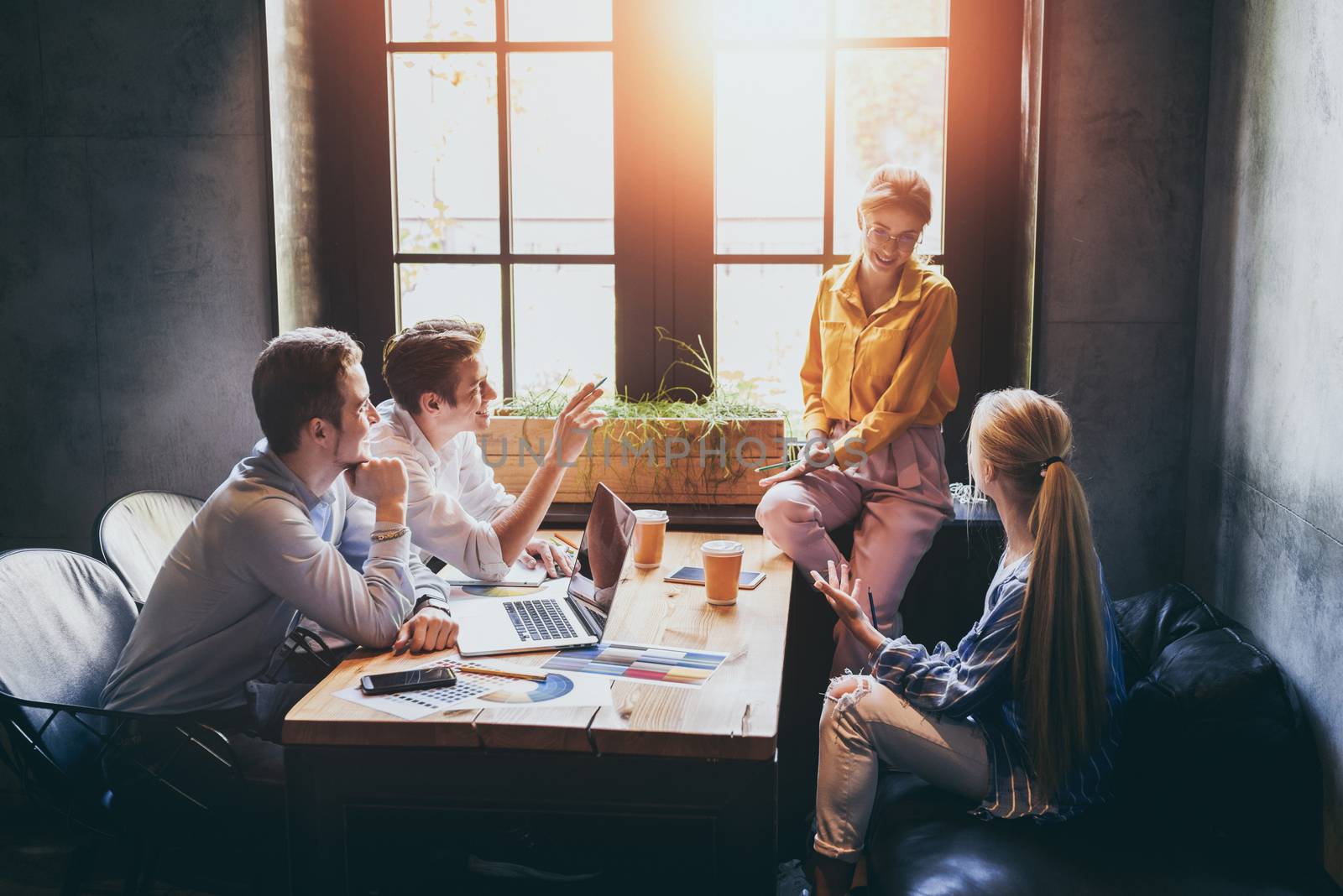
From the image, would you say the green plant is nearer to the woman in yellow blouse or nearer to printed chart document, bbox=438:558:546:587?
the woman in yellow blouse

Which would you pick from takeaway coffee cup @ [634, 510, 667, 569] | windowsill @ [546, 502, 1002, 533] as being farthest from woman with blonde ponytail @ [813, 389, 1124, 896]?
windowsill @ [546, 502, 1002, 533]

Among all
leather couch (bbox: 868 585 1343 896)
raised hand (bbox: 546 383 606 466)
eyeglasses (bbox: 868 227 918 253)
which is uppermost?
eyeglasses (bbox: 868 227 918 253)

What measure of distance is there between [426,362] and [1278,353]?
6.09ft

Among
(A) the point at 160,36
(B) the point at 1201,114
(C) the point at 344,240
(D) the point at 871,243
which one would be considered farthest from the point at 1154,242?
(A) the point at 160,36

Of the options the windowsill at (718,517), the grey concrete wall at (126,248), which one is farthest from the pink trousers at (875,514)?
the grey concrete wall at (126,248)

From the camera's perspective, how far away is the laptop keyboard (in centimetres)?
225

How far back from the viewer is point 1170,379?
3127 millimetres

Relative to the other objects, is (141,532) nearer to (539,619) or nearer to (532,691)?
(539,619)

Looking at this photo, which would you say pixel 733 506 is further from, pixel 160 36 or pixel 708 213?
pixel 160 36

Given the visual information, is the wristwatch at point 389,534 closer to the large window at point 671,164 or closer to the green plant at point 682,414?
the green plant at point 682,414

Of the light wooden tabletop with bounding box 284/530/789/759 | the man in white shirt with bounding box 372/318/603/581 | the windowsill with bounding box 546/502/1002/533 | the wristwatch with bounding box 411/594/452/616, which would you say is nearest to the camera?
the light wooden tabletop with bounding box 284/530/789/759

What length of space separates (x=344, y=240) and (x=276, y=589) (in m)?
1.71

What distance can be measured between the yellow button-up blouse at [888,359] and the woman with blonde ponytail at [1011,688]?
2.51 ft

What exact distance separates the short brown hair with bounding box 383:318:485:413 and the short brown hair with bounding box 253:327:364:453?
435mm
